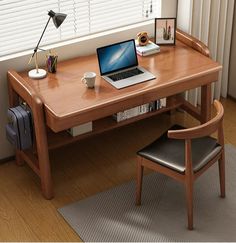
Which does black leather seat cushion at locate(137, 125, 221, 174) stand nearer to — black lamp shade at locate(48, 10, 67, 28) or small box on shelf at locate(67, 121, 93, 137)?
small box on shelf at locate(67, 121, 93, 137)

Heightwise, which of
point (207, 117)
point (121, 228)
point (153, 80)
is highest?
point (153, 80)

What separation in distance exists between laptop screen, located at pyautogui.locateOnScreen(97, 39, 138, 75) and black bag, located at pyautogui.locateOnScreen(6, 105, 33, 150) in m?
0.56

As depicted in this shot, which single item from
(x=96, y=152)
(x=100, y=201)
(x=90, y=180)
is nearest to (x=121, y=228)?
(x=100, y=201)

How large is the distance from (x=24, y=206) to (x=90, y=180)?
0.48 meters

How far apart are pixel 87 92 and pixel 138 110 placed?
22.0 inches

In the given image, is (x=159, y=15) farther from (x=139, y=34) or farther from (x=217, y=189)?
(x=217, y=189)

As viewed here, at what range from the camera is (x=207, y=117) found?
13.9 feet

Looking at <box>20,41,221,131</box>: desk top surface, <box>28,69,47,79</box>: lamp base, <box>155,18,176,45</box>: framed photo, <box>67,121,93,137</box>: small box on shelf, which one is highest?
<box>155,18,176,45</box>: framed photo

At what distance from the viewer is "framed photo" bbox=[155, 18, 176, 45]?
4.14m

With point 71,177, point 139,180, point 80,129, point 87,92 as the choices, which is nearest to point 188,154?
point 139,180

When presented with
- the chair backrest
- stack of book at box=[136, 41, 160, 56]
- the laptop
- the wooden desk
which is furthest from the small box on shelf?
the chair backrest

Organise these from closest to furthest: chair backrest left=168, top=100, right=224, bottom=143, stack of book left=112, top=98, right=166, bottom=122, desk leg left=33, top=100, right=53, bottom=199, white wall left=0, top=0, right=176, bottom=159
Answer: chair backrest left=168, top=100, right=224, bottom=143 < desk leg left=33, top=100, right=53, bottom=199 < white wall left=0, top=0, right=176, bottom=159 < stack of book left=112, top=98, right=166, bottom=122

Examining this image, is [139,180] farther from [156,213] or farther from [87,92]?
[87,92]

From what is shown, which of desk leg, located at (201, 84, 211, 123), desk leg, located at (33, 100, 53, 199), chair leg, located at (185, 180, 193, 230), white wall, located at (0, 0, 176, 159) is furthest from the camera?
desk leg, located at (201, 84, 211, 123)
